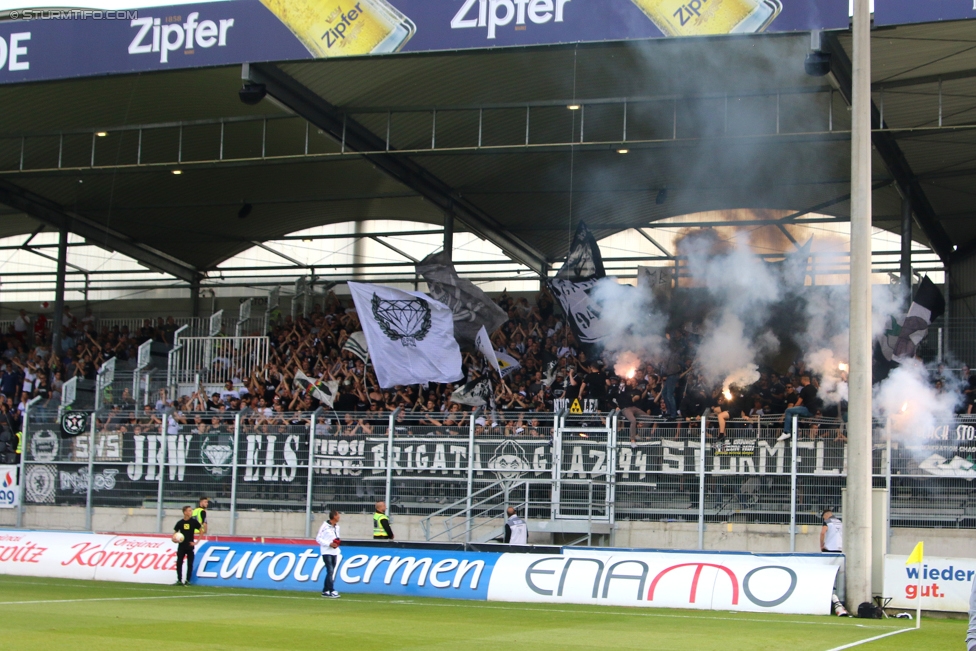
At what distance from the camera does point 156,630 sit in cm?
1238

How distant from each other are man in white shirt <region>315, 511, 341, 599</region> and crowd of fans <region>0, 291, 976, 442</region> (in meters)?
4.46

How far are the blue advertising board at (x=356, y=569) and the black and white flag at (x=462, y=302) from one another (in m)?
9.97

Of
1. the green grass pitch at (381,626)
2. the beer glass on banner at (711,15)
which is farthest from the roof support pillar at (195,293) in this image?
the beer glass on banner at (711,15)

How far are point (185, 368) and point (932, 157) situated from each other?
2013 cm

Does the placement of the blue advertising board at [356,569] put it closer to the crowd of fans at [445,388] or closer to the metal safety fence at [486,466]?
the metal safety fence at [486,466]

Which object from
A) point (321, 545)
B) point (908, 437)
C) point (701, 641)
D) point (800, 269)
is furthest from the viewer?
point (800, 269)

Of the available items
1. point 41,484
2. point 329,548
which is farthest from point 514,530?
point 41,484

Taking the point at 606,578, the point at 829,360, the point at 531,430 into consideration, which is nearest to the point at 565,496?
the point at 531,430

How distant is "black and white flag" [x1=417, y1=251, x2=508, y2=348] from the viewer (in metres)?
28.3

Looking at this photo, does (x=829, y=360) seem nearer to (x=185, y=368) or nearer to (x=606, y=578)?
(x=606, y=578)

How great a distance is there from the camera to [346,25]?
21828 millimetres

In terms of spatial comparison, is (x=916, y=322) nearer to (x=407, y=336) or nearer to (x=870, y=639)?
(x=407, y=336)

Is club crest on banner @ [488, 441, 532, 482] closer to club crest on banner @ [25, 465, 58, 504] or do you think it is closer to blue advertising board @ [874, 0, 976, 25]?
blue advertising board @ [874, 0, 976, 25]

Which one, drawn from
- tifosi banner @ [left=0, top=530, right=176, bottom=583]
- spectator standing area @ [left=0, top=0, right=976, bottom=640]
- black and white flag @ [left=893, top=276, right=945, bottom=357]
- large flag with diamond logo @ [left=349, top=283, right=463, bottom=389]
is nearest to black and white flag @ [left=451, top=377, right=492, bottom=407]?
spectator standing area @ [left=0, top=0, right=976, bottom=640]
